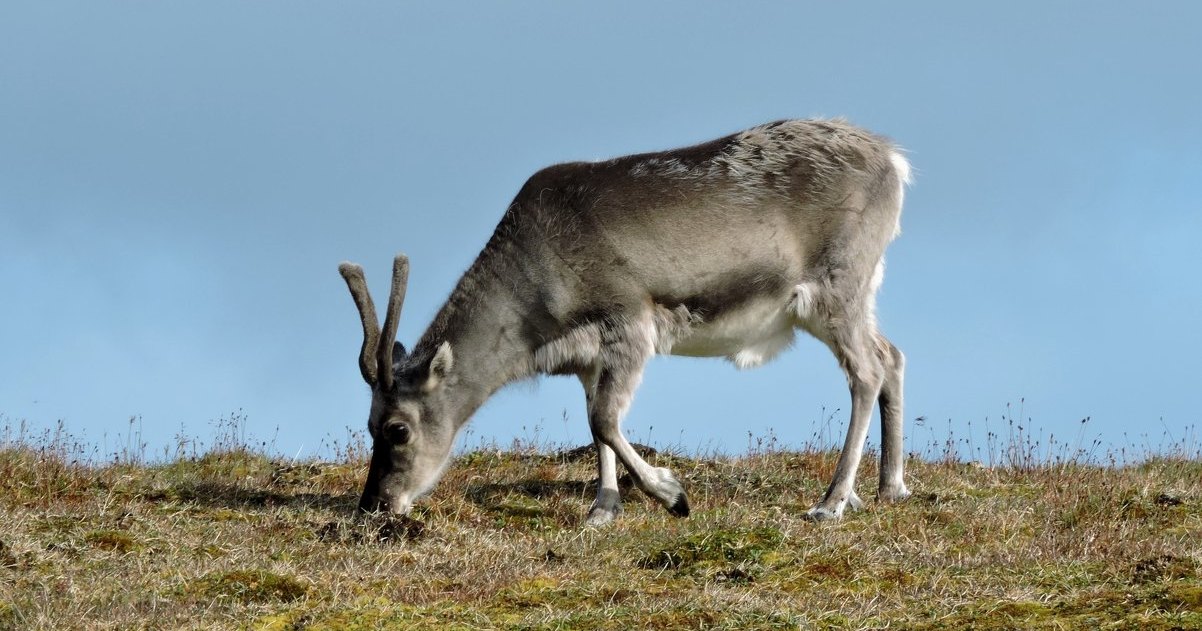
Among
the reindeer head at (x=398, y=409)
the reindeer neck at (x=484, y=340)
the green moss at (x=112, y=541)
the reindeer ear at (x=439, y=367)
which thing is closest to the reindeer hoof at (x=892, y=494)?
the reindeer neck at (x=484, y=340)

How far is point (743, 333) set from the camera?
37.2 feet

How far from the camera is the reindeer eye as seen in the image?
36.0ft

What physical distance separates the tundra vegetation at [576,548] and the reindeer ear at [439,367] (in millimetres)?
1040

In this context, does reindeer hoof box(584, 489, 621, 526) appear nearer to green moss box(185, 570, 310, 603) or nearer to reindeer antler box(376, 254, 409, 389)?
reindeer antler box(376, 254, 409, 389)

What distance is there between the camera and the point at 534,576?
7.71 m

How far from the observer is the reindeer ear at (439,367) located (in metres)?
11.0

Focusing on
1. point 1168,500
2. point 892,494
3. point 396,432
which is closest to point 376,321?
point 396,432

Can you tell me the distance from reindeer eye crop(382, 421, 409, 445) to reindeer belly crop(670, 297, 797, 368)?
235cm

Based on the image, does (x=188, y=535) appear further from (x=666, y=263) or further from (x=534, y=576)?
(x=666, y=263)

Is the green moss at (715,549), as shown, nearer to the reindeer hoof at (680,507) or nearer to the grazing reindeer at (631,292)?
the reindeer hoof at (680,507)

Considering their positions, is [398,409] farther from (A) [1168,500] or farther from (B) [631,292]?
(A) [1168,500]

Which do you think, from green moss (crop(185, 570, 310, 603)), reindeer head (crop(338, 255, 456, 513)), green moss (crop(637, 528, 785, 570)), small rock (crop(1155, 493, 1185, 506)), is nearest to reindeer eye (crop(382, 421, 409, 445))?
reindeer head (crop(338, 255, 456, 513))

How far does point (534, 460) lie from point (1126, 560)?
668 cm

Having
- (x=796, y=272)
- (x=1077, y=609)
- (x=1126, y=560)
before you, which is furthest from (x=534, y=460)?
(x=1077, y=609)
